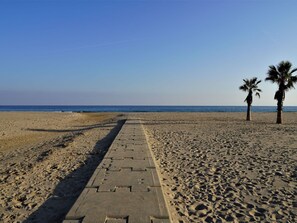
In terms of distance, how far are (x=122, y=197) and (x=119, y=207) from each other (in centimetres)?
50

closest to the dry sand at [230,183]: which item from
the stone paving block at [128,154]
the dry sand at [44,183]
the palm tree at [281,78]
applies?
the stone paving block at [128,154]

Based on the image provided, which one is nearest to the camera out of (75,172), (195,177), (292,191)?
(292,191)

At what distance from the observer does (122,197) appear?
4.88 m

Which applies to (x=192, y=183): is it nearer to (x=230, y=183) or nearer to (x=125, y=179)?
(x=230, y=183)

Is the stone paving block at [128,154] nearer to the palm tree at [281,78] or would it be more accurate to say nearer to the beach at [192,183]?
the beach at [192,183]

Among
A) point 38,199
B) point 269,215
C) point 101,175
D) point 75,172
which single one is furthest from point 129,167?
point 269,215

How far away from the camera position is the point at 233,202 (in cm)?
517

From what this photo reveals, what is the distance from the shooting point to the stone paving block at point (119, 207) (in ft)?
13.1

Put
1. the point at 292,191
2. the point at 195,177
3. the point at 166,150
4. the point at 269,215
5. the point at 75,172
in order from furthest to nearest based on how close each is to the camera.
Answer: the point at 166,150
the point at 75,172
the point at 195,177
the point at 292,191
the point at 269,215

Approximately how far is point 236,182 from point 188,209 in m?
2.09

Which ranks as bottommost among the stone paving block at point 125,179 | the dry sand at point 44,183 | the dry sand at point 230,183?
the dry sand at point 44,183

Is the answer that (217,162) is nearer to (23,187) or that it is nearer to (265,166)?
(265,166)

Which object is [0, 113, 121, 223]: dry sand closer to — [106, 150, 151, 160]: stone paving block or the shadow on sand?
the shadow on sand

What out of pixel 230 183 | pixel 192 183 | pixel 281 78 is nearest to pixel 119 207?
pixel 192 183
